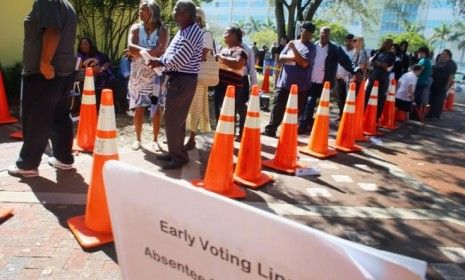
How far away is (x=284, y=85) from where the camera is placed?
703 cm

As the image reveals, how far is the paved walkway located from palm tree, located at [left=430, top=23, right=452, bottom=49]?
3897 inches

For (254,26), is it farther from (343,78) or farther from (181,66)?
(181,66)

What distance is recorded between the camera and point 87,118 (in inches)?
211

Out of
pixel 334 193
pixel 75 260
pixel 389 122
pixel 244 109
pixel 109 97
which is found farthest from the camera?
pixel 389 122

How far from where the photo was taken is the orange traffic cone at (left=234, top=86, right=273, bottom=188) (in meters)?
4.66

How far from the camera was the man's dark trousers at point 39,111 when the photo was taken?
13.0 ft

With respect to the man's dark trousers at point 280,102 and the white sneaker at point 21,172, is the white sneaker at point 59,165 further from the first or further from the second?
the man's dark trousers at point 280,102

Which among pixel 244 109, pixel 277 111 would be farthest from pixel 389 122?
pixel 244 109

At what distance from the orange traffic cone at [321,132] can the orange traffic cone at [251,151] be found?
1.63m

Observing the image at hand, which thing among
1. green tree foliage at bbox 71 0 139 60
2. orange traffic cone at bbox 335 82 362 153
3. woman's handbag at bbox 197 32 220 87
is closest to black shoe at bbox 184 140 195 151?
woman's handbag at bbox 197 32 220 87

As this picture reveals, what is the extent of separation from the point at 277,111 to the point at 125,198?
6.02 metres

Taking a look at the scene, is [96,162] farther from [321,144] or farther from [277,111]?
[277,111]

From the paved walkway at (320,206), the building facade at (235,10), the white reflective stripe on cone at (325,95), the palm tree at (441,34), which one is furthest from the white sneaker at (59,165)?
the building facade at (235,10)

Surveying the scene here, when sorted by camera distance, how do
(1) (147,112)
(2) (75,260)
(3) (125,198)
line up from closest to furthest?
(3) (125,198)
(2) (75,260)
(1) (147,112)
